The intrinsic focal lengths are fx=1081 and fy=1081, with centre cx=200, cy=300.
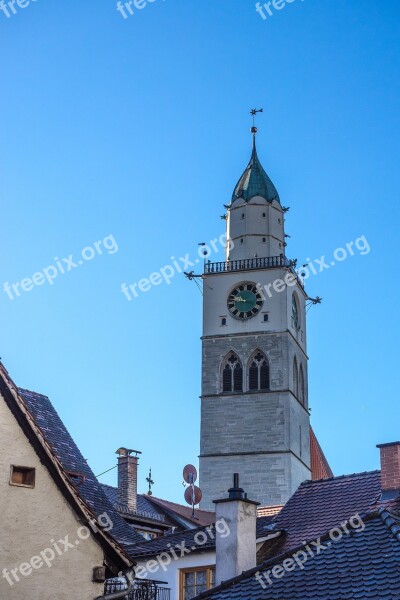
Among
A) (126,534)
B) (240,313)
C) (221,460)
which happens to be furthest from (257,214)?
(126,534)

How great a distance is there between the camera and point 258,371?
70.1 m

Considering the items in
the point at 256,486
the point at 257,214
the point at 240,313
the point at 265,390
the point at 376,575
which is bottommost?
the point at 376,575

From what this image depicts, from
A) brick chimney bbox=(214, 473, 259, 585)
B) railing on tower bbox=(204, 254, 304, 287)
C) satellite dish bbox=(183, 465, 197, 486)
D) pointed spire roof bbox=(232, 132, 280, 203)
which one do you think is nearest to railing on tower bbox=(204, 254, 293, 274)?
railing on tower bbox=(204, 254, 304, 287)

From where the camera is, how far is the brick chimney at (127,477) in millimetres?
37531

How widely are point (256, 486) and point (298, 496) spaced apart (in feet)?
133

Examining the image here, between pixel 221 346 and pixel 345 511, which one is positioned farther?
pixel 221 346

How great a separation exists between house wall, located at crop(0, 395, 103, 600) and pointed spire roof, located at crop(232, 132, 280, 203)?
197 ft

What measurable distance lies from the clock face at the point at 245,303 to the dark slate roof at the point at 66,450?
46.7 m

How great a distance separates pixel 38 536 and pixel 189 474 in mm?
26104

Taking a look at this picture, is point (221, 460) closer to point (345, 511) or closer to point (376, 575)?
point (345, 511)

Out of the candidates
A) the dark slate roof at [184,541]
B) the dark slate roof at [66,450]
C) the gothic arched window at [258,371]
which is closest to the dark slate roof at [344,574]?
the dark slate roof at [184,541]

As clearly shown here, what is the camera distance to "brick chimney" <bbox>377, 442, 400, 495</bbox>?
22.1 meters

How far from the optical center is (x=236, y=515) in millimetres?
19266

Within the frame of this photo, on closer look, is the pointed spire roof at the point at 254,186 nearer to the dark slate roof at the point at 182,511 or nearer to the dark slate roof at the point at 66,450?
the dark slate roof at the point at 182,511
